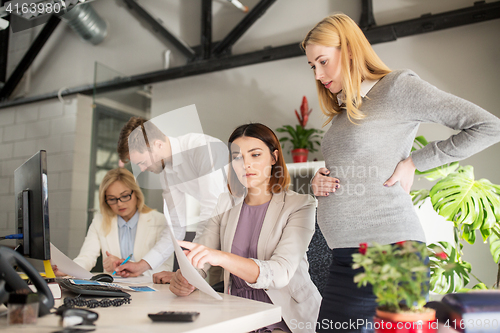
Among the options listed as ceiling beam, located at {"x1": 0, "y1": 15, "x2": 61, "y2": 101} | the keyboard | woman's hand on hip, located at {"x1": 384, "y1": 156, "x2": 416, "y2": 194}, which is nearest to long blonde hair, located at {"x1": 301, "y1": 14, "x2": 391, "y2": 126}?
woman's hand on hip, located at {"x1": 384, "y1": 156, "x2": 416, "y2": 194}

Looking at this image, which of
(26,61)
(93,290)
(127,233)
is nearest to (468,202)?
(93,290)

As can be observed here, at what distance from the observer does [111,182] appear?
233 centimetres

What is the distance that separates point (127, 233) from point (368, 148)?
1.68 m

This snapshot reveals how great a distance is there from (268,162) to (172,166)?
1.35ft

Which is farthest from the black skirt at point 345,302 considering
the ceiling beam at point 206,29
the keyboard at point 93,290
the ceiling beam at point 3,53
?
the ceiling beam at point 3,53

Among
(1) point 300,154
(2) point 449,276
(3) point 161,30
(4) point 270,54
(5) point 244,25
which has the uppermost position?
(3) point 161,30

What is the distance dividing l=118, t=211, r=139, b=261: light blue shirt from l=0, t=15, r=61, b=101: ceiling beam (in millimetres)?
3278

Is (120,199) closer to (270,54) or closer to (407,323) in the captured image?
(270,54)

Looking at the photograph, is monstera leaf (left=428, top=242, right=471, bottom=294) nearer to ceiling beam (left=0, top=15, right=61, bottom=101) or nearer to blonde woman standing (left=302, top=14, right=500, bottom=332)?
blonde woman standing (left=302, top=14, right=500, bottom=332)

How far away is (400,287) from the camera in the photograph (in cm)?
58

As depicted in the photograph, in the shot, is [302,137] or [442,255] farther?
[302,137]

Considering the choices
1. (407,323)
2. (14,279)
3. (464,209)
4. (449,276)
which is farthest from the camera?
(449,276)

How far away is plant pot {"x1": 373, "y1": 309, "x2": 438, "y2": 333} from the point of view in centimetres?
55

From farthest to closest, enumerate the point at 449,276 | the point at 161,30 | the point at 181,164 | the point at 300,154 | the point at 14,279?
1. the point at 161,30
2. the point at 300,154
3. the point at 449,276
4. the point at 181,164
5. the point at 14,279
